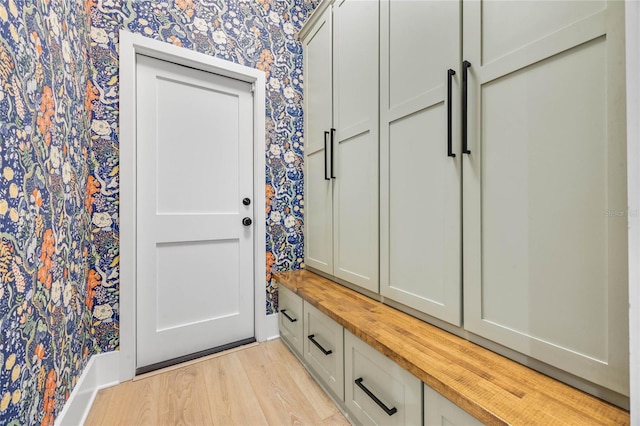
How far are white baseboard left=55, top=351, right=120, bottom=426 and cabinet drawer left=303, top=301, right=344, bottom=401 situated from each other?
3.59 feet

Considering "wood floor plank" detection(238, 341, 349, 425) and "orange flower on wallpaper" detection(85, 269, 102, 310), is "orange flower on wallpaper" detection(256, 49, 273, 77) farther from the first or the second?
"wood floor plank" detection(238, 341, 349, 425)

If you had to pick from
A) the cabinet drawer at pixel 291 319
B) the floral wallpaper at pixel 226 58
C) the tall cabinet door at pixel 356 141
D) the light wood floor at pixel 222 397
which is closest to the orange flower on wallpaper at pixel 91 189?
the floral wallpaper at pixel 226 58

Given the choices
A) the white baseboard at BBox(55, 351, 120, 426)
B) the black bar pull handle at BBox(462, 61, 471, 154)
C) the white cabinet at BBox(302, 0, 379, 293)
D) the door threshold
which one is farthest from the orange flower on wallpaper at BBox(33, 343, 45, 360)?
the black bar pull handle at BBox(462, 61, 471, 154)

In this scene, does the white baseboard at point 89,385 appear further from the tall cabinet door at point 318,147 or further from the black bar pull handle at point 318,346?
the tall cabinet door at point 318,147

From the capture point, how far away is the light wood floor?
136 centimetres

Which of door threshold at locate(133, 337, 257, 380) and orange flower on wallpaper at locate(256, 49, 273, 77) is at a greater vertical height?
orange flower on wallpaper at locate(256, 49, 273, 77)

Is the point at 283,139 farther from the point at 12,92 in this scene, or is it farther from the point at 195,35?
the point at 12,92

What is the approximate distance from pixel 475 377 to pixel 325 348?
0.82 metres

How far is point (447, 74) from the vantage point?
1.12 metres

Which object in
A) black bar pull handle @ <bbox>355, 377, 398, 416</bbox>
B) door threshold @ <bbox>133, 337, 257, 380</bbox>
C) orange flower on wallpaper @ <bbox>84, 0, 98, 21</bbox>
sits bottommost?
door threshold @ <bbox>133, 337, 257, 380</bbox>

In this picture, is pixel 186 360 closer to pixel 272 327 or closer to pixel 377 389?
pixel 272 327

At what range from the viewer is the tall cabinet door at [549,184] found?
738 mm

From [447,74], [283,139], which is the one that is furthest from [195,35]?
[447,74]

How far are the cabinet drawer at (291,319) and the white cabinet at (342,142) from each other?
29cm
